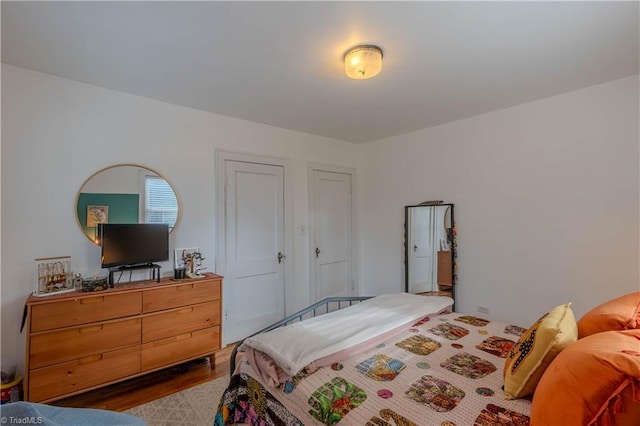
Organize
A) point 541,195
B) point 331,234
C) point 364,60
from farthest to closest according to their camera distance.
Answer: point 331,234 → point 541,195 → point 364,60

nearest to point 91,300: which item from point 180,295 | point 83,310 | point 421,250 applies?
point 83,310

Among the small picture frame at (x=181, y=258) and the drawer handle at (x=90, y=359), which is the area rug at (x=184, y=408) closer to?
the drawer handle at (x=90, y=359)

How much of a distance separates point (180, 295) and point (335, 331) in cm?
148

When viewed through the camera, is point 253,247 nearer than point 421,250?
Yes

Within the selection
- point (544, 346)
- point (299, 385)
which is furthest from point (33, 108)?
point (544, 346)

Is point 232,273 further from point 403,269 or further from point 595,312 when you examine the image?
point 595,312

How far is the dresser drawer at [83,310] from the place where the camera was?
196 cm

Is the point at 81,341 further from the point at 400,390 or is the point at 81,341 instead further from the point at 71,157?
the point at 400,390

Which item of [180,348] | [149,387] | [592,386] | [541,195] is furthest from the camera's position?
[541,195]

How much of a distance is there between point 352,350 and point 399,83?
2.07m

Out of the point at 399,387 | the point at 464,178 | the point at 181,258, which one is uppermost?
the point at 464,178

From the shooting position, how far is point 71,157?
94.1 inches

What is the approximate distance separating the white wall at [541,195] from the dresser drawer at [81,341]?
129 inches

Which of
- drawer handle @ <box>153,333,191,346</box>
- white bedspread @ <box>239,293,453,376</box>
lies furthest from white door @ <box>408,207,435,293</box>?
drawer handle @ <box>153,333,191,346</box>
